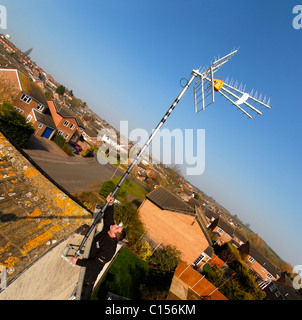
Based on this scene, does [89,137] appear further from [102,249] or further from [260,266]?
[260,266]

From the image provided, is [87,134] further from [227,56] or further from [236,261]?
[227,56]

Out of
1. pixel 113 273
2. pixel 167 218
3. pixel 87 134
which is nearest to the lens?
pixel 113 273

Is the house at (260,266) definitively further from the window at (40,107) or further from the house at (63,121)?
the window at (40,107)

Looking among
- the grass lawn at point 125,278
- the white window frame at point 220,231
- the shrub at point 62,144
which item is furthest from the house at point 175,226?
the white window frame at point 220,231

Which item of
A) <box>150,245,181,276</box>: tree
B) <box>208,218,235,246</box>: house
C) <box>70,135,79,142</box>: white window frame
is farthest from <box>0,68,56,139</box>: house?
<box>208,218,235,246</box>: house

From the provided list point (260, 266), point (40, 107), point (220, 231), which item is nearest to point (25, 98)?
point (40, 107)

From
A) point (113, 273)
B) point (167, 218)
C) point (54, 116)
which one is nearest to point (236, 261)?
point (167, 218)
